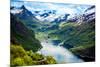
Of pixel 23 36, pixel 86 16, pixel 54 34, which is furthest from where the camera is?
pixel 86 16

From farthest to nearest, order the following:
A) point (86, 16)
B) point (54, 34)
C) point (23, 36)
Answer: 1. point (86, 16)
2. point (54, 34)
3. point (23, 36)

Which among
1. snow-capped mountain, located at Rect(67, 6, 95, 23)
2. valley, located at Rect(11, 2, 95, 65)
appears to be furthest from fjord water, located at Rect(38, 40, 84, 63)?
snow-capped mountain, located at Rect(67, 6, 95, 23)

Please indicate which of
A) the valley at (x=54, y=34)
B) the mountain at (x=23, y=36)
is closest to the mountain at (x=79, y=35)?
the valley at (x=54, y=34)

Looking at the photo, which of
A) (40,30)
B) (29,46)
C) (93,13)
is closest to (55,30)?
(40,30)

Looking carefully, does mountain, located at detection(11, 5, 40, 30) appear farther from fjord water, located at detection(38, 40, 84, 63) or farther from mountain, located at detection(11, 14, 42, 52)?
fjord water, located at detection(38, 40, 84, 63)

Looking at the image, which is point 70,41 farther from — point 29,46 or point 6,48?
point 6,48

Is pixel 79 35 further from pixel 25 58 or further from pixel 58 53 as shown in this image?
pixel 25 58

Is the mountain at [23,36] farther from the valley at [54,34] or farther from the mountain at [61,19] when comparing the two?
the mountain at [61,19]

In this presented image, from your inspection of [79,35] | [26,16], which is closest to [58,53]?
[79,35]
